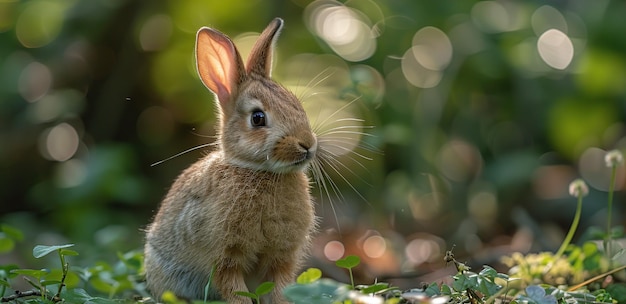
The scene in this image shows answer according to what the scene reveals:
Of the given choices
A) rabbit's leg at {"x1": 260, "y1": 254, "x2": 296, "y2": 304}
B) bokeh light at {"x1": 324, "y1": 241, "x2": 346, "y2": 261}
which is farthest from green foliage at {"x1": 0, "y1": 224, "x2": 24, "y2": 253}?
bokeh light at {"x1": 324, "y1": 241, "x2": 346, "y2": 261}

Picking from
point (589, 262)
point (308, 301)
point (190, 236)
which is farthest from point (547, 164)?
point (308, 301)

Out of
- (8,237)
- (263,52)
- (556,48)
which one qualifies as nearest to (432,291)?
(263,52)

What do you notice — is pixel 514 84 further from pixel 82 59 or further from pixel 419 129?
pixel 82 59

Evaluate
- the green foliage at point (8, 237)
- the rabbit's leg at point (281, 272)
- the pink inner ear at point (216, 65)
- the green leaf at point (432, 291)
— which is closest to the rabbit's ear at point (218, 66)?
the pink inner ear at point (216, 65)

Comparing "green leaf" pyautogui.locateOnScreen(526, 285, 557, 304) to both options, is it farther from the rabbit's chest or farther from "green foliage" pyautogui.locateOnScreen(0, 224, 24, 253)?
"green foliage" pyautogui.locateOnScreen(0, 224, 24, 253)

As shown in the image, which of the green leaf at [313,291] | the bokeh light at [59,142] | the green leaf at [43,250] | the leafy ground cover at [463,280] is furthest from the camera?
the bokeh light at [59,142]

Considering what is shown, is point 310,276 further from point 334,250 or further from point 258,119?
point 334,250

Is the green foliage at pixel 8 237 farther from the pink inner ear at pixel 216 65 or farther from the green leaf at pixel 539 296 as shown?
the green leaf at pixel 539 296
